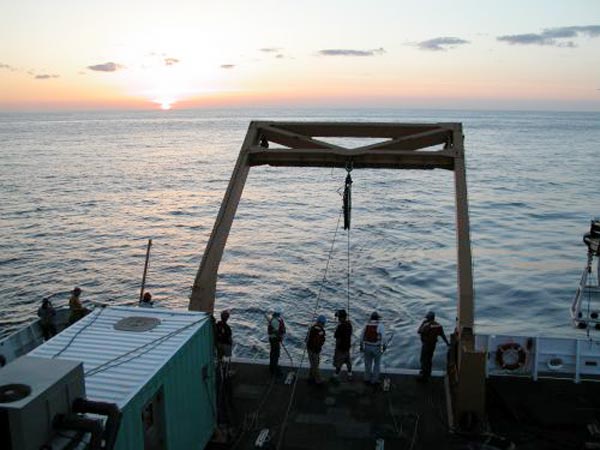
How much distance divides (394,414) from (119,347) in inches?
224

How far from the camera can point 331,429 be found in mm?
11375

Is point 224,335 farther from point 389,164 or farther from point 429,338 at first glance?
point 389,164

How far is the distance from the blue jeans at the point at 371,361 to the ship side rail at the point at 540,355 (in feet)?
7.01

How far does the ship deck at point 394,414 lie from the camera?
36.0ft

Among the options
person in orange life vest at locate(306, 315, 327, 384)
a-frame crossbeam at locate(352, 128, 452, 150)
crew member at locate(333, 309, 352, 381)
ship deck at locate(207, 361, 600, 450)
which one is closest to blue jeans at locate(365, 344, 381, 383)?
ship deck at locate(207, 361, 600, 450)

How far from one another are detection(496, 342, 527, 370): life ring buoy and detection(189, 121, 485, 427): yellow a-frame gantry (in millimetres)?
1059

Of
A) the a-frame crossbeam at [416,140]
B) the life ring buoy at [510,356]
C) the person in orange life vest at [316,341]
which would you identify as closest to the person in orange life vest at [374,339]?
the person in orange life vest at [316,341]

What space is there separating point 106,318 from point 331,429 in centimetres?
466

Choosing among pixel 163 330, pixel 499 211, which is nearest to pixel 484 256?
pixel 499 211

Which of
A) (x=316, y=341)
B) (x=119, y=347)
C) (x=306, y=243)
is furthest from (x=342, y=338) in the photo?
(x=306, y=243)

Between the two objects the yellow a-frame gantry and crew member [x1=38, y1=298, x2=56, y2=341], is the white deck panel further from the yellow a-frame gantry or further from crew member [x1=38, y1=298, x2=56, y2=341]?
crew member [x1=38, y1=298, x2=56, y2=341]

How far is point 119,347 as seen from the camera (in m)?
9.28

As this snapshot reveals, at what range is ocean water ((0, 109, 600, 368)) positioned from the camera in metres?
25.8

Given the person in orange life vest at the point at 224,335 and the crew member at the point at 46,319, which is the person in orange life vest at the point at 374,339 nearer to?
the person in orange life vest at the point at 224,335
